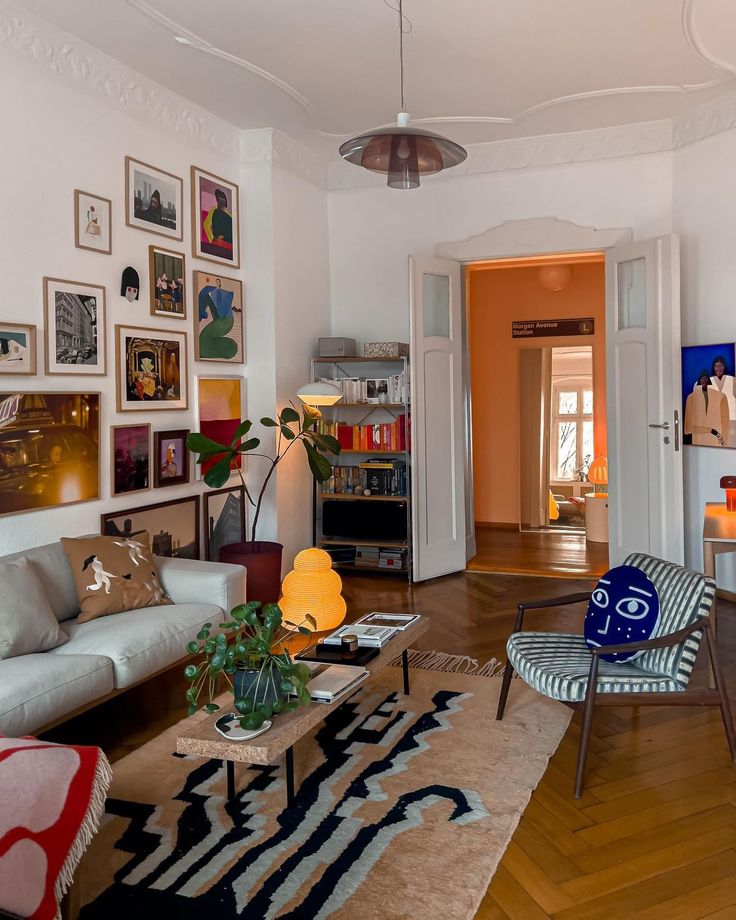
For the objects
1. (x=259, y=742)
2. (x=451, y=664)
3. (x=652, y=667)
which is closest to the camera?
(x=259, y=742)

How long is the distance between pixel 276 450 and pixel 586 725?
3718 millimetres

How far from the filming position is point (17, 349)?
4.09m

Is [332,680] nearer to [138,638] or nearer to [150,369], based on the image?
[138,638]

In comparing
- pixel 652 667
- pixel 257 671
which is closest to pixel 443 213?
pixel 652 667

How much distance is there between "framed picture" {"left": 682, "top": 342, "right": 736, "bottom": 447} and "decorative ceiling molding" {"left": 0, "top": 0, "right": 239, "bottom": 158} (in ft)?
12.2

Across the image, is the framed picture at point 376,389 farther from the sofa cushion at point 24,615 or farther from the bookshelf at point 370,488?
the sofa cushion at point 24,615

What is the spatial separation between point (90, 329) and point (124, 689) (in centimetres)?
211

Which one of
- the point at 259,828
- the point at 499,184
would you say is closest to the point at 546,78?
the point at 499,184

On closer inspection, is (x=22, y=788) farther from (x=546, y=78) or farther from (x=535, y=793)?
(x=546, y=78)

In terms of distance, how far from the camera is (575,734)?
3533 mm

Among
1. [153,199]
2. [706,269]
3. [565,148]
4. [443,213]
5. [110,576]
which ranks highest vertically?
[565,148]

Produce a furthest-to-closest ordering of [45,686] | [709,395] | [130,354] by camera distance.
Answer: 1. [709,395]
2. [130,354]
3. [45,686]

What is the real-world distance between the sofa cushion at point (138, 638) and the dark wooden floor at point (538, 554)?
336cm

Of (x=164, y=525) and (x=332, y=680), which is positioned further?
(x=164, y=525)
